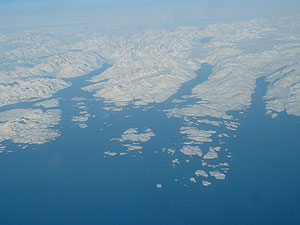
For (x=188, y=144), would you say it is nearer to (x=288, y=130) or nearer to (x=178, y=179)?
(x=178, y=179)

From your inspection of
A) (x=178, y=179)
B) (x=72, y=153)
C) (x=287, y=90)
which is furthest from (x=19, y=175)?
(x=287, y=90)

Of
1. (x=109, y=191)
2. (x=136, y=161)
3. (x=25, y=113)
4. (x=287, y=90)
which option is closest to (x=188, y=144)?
(x=136, y=161)

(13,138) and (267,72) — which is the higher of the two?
(267,72)

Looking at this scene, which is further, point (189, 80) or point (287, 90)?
point (189, 80)

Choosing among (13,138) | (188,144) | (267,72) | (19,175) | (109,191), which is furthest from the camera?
(267,72)

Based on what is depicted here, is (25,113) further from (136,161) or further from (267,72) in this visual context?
(267,72)

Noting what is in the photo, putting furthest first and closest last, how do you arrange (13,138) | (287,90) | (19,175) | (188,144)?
(287,90)
(13,138)
(188,144)
(19,175)
